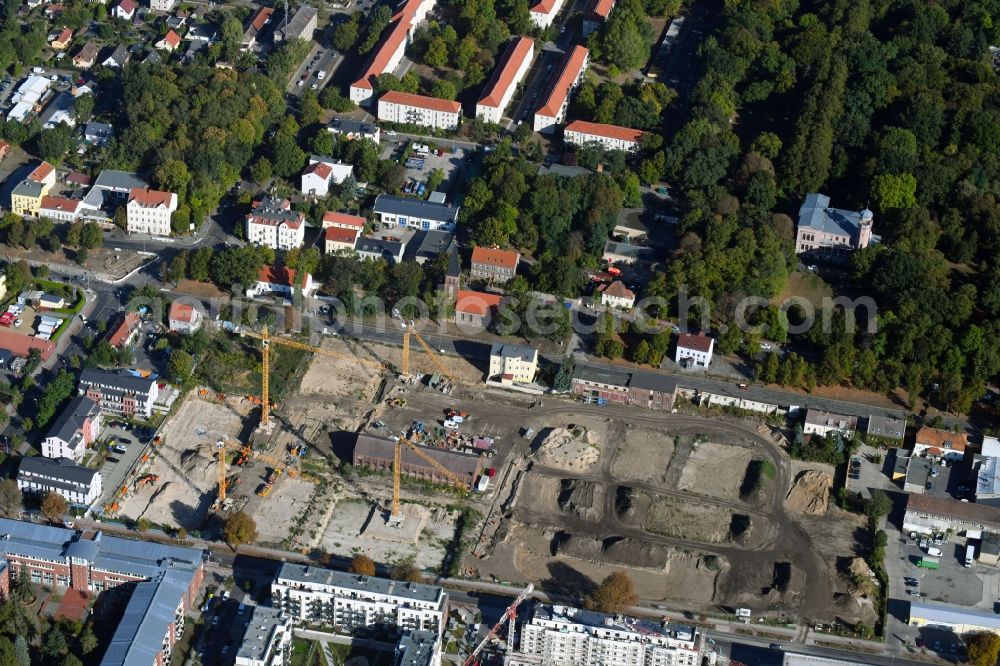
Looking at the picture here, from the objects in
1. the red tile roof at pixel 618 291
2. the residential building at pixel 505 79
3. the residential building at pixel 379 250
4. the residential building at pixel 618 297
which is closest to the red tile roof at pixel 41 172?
the residential building at pixel 379 250

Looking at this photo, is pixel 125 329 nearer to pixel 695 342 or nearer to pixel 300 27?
pixel 695 342

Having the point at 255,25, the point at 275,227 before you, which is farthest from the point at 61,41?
the point at 275,227

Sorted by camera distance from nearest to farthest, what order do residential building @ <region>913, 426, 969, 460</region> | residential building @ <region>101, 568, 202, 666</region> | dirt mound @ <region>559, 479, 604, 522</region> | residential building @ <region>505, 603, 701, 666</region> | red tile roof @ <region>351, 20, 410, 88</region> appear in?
residential building @ <region>101, 568, 202, 666</region> < residential building @ <region>505, 603, 701, 666</region> < dirt mound @ <region>559, 479, 604, 522</region> < residential building @ <region>913, 426, 969, 460</region> < red tile roof @ <region>351, 20, 410, 88</region>

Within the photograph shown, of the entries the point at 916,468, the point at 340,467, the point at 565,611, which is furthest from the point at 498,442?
the point at 916,468

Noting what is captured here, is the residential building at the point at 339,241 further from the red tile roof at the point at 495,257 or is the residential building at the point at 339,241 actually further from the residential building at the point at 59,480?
the residential building at the point at 59,480

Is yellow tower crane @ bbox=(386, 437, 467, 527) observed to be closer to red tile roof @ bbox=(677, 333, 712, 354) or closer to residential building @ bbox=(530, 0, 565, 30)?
red tile roof @ bbox=(677, 333, 712, 354)

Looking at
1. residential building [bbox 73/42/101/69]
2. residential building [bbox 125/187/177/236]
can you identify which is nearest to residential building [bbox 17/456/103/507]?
residential building [bbox 125/187/177/236]
